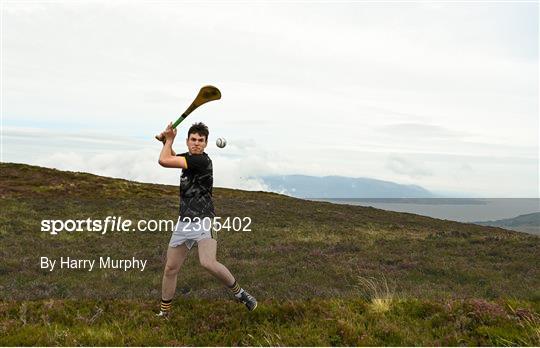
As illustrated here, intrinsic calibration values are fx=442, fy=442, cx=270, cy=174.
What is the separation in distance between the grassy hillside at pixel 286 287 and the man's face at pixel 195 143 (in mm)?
3031

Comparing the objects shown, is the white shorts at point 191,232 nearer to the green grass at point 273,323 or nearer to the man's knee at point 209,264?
the man's knee at point 209,264

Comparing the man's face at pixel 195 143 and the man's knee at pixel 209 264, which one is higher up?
the man's face at pixel 195 143

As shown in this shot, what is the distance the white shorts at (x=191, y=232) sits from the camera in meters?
7.81

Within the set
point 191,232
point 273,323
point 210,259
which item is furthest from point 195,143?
point 273,323

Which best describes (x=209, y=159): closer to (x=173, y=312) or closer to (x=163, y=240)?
(x=173, y=312)

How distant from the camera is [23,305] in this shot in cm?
864

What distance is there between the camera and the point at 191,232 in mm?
7805

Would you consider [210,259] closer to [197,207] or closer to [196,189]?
[197,207]

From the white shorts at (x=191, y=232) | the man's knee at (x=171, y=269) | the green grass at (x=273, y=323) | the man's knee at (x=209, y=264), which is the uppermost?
the white shorts at (x=191, y=232)

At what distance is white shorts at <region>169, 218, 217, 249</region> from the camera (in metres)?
7.81

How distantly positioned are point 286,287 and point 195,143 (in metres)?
5.84

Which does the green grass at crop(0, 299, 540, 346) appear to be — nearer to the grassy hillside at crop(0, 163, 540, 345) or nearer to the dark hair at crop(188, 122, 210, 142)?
the grassy hillside at crop(0, 163, 540, 345)

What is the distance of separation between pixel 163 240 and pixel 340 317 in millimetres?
14775

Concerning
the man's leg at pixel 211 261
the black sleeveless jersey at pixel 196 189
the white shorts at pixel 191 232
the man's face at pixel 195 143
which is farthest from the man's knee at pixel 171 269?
the man's face at pixel 195 143
